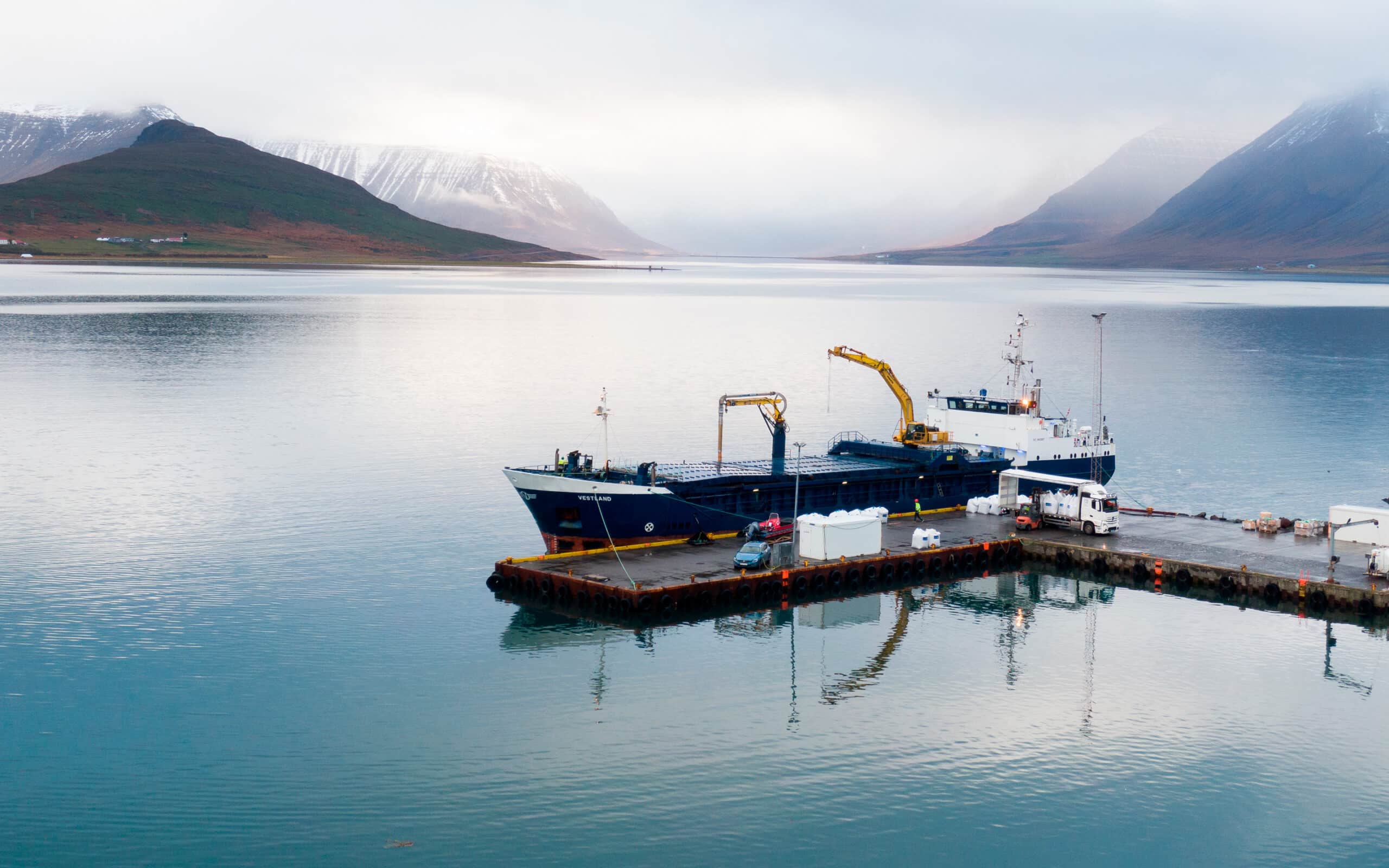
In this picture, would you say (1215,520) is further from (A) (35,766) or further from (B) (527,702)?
(A) (35,766)

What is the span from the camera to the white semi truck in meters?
64.9

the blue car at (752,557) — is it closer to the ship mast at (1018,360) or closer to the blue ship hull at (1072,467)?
the blue ship hull at (1072,467)

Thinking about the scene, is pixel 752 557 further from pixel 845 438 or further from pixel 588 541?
pixel 845 438

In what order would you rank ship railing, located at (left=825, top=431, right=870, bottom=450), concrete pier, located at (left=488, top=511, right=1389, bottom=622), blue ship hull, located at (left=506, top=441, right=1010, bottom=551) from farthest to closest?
ship railing, located at (left=825, top=431, right=870, bottom=450)
blue ship hull, located at (left=506, top=441, right=1010, bottom=551)
concrete pier, located at (left=488, top=511, right=1389, bottom=622)

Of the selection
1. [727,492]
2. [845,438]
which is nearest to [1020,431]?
[727,492]

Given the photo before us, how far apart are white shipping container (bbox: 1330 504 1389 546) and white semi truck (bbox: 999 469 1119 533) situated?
990 cm

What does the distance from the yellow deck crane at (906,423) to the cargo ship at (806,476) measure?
0.10 metres

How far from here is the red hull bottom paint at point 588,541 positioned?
5875cm

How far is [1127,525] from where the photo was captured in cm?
6731

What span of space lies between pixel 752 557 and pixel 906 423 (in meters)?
29.3

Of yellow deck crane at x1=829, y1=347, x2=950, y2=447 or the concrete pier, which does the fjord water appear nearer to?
the concrete pier

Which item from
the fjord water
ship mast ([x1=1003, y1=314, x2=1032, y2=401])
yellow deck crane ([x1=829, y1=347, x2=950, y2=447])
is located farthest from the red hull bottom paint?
ship mast ([x1=1003, y1=314, x2=1032, y2=401])

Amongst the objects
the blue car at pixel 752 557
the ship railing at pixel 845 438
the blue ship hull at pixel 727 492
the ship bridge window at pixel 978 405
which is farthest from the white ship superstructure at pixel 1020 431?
the blue car at pixel 752 557

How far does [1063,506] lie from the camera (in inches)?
2603
